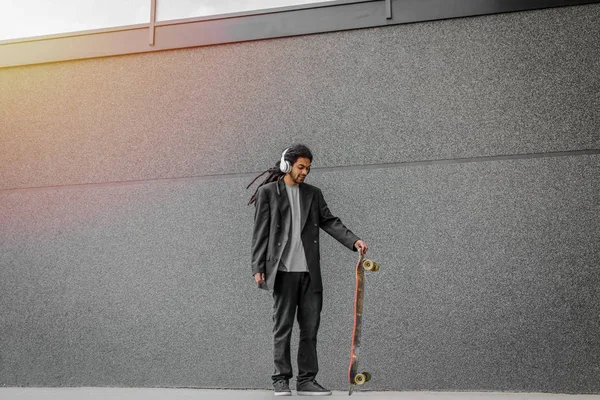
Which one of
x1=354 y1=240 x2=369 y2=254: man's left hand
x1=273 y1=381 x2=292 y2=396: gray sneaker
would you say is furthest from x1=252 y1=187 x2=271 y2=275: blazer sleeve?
x1=273 y1=381 x2=292 y2=396: gray sneaker

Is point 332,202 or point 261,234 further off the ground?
point 332,202

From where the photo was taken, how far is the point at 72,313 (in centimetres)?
578

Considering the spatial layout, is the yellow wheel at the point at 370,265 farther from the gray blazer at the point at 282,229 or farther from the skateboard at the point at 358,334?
the gray blazer at the point at 282,229

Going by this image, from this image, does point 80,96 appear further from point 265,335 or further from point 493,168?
point 493,168

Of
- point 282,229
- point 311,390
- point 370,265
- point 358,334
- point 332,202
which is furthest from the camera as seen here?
point 332,202

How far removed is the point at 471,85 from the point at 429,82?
0.31 m

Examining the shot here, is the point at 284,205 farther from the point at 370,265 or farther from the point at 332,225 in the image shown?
the point at 370,265

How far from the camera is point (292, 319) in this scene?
4.41 meters

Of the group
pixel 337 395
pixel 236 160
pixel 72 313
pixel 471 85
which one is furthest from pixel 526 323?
pixel 72 313

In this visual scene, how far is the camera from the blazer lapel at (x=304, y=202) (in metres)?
4.48

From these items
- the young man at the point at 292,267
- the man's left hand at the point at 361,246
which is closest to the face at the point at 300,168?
the young man at the point at 292,267

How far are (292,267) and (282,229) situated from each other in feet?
0.82

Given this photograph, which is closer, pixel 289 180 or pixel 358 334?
pixel 358 334

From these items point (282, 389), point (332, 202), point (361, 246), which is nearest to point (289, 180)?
point (361, 246)
